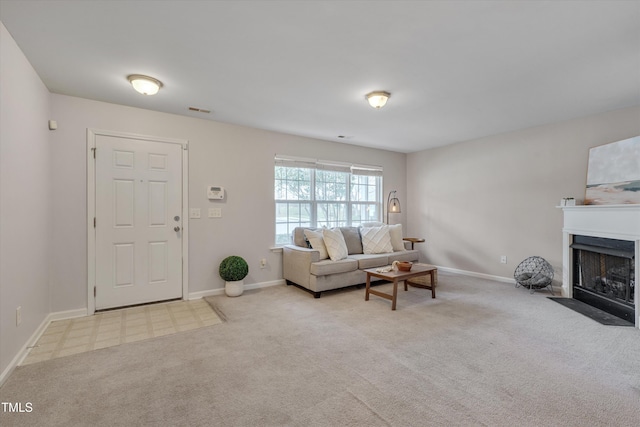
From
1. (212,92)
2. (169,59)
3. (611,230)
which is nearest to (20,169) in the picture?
(169,59)

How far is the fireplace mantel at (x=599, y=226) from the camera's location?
2.93 metres

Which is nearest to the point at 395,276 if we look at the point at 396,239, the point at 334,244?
the point at 334,244

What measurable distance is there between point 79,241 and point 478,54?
424 centimetres

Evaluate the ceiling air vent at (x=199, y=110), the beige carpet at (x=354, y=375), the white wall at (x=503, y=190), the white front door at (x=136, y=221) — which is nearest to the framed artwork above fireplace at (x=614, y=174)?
the white wall at (x=503, y=190)

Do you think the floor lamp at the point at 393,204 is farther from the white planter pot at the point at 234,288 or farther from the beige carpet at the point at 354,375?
the white planter pot at the point at 234,288

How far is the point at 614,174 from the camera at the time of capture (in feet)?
11.1

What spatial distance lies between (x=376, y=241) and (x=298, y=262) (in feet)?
4.61

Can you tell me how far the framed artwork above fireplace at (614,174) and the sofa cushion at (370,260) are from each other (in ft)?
8.62

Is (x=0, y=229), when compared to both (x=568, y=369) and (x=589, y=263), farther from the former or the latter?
(x=589, y=263)

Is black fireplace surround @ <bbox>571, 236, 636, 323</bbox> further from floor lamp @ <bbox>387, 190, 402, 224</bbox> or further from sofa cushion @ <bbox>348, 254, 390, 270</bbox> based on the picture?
floor lamp @ <bbox>387, 190, 402, 224</bbox>

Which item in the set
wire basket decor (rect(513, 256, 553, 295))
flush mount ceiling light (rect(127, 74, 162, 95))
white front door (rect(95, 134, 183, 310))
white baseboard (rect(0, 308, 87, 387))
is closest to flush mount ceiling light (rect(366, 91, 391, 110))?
flush mount ceiling light (rect(127, 74, 162, 95))

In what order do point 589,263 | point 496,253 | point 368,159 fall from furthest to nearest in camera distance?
point 368,159
point 496,253
point 589,263

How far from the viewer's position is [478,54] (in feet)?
7.60

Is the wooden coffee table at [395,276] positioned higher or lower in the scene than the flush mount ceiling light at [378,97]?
lower
